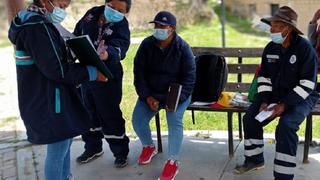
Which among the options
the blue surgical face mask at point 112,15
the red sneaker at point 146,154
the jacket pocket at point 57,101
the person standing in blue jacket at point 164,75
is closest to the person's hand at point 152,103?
the person standing in blue jacket at point 164,75

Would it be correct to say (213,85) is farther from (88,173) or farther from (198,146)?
(88,173)

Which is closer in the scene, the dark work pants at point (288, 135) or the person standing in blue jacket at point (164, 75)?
the dark work pants at point (288, 135)

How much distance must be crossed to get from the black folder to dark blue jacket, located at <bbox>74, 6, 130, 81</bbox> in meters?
0.44

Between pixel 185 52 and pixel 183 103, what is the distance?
1.44ft

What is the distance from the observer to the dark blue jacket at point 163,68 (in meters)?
3.84

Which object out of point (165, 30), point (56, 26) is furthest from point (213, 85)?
point (56, 26)

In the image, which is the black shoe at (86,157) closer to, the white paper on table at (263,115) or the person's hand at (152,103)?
the person's hand at (152,103)

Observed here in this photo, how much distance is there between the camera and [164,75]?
3.90 metres

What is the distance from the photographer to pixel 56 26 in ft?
9.91

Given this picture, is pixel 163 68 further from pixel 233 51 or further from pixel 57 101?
pixel 57 101

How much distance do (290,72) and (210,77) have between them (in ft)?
2.76

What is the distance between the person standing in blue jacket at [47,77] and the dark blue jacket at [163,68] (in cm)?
86

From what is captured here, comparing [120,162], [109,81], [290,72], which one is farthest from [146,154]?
[290,72]

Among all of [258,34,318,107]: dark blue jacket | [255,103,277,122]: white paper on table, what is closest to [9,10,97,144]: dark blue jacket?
[255,103,277,122]: white paper on table
